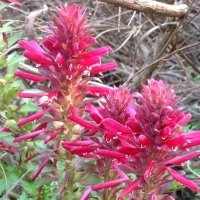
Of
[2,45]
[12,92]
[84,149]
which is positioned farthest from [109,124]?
[2,45]

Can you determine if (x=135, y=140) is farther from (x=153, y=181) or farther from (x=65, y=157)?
(x=65, y=157)

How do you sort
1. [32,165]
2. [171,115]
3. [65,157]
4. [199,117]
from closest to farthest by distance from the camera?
1. [171,115]
2. [65,157]
3. [32,165]
4. [199,117]

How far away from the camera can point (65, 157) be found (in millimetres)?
1100

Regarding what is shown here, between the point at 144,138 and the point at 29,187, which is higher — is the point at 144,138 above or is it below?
above

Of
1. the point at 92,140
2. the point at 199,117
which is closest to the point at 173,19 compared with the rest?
the point at 199,117

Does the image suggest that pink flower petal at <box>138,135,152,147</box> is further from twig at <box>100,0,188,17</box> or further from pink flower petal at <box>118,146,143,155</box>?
twig at <box>100,0,188,17</box>

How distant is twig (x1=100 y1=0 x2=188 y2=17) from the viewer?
1566 mm

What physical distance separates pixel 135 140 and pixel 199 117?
5.66 feet

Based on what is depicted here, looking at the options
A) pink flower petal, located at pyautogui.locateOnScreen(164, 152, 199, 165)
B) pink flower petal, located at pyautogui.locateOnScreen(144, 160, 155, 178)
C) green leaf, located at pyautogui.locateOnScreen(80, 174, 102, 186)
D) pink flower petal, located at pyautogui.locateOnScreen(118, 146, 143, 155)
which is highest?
pink flower petal, located at pyautogui.locateOnScreen(118, 146, 143, 155)

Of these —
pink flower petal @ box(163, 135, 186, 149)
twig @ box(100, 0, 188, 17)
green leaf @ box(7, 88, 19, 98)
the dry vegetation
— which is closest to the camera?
pink flower petal @ box(163, 135, 186, 149)

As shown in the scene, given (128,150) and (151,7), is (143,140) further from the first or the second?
(151,7)

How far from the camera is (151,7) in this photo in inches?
66.9

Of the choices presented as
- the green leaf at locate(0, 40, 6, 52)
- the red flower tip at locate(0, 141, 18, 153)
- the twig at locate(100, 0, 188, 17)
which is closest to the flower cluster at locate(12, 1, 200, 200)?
the red flower tip at locate(0, 141, 18, 153)

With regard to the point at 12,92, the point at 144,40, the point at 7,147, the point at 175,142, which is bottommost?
the point at 144,40
